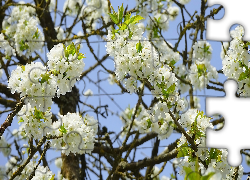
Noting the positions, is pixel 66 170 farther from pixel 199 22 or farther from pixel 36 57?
pixel 199 22

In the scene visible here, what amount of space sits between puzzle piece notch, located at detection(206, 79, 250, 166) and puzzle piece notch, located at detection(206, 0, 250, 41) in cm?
38

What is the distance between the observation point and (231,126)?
1.36m

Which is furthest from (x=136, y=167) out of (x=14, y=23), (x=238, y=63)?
(x=14, y=23)

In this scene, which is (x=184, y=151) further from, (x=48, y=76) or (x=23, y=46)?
(x=23, y=46)

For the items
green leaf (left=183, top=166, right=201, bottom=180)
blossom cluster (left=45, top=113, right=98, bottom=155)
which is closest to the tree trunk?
blossom cluster (left=45, top=113, right=98, bottom=155)

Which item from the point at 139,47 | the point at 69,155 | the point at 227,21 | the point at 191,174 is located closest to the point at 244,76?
the point at 227,21

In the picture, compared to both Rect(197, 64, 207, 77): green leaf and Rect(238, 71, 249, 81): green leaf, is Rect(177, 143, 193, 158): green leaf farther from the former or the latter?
Rect(197, 64, 207, 77): green leaf

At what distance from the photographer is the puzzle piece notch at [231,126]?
133cm

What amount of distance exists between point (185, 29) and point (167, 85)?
131 centimetres

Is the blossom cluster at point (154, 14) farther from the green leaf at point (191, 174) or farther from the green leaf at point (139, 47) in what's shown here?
the green leaf at point (191, 174)

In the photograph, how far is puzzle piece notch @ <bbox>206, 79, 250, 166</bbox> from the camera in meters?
1.33

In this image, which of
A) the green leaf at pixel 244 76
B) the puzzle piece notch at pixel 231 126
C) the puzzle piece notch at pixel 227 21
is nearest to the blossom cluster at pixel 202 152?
the puzzle piece notch at pixel 231 126

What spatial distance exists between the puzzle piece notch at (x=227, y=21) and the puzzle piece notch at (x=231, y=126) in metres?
0.38

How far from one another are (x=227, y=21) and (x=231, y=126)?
1.92ft
